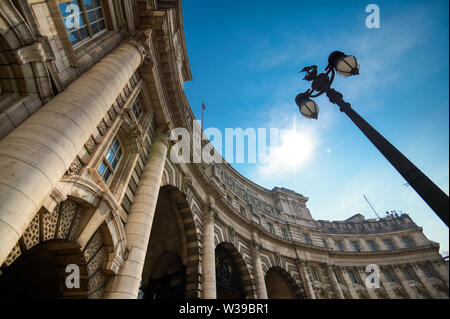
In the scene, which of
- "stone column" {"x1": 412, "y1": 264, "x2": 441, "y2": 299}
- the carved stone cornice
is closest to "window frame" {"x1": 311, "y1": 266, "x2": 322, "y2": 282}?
"stone column" {"x1": 412, "y1": 264, "x2": 441, "y2": 299}

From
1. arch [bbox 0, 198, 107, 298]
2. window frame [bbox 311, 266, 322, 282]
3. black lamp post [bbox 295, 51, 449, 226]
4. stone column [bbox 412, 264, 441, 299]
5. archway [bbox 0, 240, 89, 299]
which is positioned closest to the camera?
black lamp post [bbox 295, 51, 449, 226]

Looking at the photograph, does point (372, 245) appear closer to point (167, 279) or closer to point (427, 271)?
point (427, 271)

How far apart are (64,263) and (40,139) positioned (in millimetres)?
3612

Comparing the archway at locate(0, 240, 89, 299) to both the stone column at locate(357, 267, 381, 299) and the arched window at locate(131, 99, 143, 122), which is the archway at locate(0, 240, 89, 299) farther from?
the stone column at locate(357, 267, 381, 299)

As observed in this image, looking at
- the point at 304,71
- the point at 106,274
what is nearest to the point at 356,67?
the point at 304,71

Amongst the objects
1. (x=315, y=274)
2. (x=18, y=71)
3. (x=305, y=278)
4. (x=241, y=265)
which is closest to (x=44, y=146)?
(x=18, y=71)

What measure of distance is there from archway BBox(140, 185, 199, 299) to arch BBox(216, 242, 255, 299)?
431 centimetres

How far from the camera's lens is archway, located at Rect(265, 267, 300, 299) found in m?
21.0

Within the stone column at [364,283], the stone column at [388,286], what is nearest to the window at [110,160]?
the stone column at [364,283]

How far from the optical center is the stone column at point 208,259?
36.7 ft

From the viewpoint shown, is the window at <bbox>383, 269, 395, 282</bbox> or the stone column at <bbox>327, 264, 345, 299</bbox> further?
the window at <bbox>383, 269, 395, 282</bbox>

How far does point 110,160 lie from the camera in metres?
8.00

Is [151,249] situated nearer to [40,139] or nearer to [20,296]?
[20,296]

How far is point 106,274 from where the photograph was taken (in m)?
6.45
